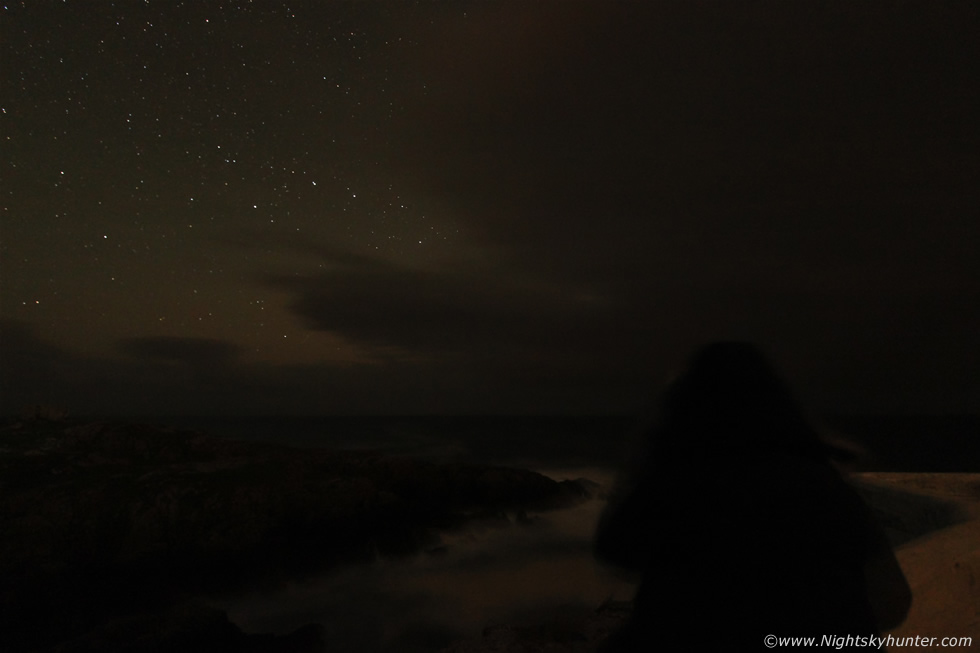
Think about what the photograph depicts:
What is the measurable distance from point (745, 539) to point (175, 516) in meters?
16.7

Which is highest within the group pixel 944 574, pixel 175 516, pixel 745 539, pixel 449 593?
pixel 745 539

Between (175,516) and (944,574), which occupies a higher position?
(944,574)

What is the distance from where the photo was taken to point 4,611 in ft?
33.9

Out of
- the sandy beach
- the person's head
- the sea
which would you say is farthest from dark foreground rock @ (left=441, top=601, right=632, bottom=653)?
the person's head

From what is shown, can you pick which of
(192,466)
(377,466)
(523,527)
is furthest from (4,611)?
(523,527)

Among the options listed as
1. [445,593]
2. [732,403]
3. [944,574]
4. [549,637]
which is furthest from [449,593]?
[732,403]

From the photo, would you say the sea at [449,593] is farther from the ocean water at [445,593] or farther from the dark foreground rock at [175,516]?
the dark foreground rock at [175,516]

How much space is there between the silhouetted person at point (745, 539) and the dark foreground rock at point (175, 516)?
10.3 m

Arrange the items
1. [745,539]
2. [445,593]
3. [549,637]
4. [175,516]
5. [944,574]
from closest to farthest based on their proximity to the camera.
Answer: [745,539]
[944,574]
[549,637]
[445,593]
[175,516]

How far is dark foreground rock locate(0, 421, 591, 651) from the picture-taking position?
11.2m

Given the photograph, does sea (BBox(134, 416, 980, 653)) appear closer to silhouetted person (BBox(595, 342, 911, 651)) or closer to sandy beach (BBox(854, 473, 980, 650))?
sandy beach (BBox(854, 473, 980, 650))

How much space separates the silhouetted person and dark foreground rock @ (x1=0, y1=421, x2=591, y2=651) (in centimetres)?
1026

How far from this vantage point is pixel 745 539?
5.87 ft

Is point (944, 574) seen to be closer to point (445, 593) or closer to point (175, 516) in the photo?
point (445, 593)
